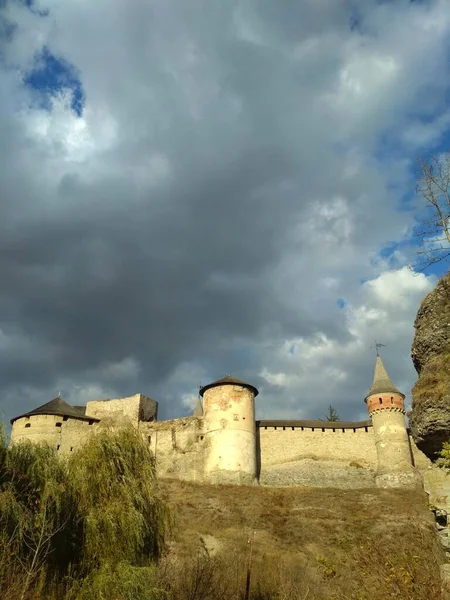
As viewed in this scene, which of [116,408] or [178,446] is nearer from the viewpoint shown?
[178,446]

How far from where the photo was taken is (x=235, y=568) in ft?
68.1

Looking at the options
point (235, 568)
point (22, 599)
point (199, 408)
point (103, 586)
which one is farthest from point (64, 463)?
point (199, 408)

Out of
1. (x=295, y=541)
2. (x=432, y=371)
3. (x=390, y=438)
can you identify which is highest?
(x=390, y=438)

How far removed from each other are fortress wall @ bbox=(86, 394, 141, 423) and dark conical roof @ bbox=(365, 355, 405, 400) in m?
20.5

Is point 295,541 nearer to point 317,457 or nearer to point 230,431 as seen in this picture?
point 230,431

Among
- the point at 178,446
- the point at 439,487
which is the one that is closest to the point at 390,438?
the point at 178,446

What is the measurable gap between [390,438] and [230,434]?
13014 mm

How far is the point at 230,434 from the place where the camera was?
43.6 meters

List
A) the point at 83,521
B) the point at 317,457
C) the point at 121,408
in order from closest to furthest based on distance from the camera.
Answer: the point at 83,521, the point at 317,457, the point at 121,408

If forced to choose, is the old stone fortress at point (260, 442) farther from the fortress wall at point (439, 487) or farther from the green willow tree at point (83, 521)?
the fortress wall at point (439, 487)

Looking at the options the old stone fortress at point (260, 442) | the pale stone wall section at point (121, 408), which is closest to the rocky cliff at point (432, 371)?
the old stone fortress at point (260, 442)

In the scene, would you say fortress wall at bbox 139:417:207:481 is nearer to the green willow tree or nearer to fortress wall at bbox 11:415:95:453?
fortress wall at bbox 11:415:95:453

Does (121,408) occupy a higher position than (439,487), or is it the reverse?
(121,408)

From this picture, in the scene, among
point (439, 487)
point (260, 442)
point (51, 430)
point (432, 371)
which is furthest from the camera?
point (260, 442)
